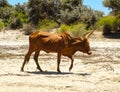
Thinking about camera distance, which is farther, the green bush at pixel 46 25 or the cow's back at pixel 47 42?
the green bush at pixel 46 25

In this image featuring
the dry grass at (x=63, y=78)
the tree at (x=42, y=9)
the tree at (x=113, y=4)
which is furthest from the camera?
the tree at (x=42, y=9)

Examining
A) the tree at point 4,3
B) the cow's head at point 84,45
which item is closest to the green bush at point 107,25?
the cow's head at point 84,45

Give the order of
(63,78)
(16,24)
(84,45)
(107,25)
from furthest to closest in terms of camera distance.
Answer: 1. (16,24)
2. (107,25)
3. (84,45)
4. (63,78)

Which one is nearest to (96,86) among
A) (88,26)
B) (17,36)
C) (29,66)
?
(29,66)

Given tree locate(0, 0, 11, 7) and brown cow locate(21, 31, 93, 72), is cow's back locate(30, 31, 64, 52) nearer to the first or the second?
brown cow locate(21, 31, 93, 72)

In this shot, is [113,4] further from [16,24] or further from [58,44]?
[58,44]

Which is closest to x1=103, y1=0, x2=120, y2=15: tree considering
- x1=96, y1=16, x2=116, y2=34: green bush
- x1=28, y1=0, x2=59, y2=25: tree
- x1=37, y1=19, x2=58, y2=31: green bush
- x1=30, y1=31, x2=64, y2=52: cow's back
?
x1=96, y1=16, x2=116, y2=34: green bush

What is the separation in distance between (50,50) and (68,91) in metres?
4.99

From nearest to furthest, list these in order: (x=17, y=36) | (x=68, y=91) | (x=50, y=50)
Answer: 1. (x=68, y=91)
2. (x=50, y=50)
3. (x=17, y=36)

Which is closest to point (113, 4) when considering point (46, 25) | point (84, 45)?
point (46, 25)

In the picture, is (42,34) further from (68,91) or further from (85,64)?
(68,91)

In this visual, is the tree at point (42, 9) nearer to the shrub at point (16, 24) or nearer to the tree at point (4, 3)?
the shrub at point (16, 24)

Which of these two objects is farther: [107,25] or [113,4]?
[113,4]

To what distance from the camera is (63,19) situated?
5431 centimetres
